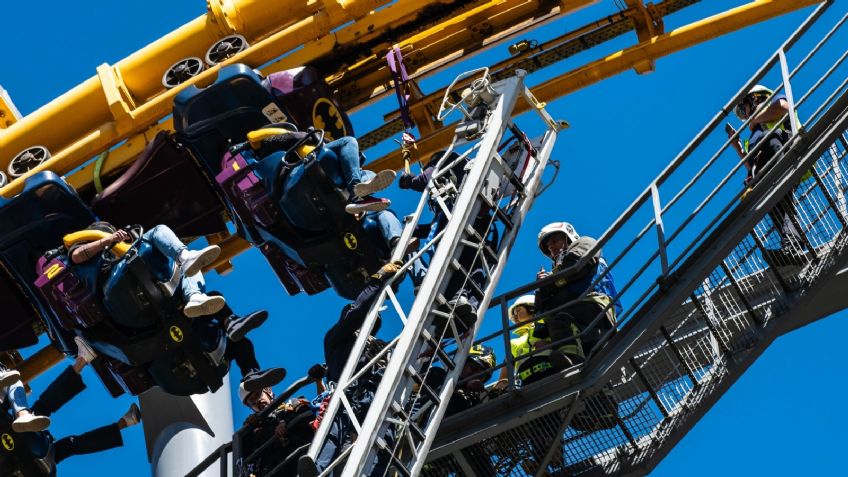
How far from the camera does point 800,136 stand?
1305 cm

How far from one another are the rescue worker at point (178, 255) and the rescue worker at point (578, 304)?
8.75ft

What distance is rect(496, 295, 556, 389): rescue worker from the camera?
13.6 meters

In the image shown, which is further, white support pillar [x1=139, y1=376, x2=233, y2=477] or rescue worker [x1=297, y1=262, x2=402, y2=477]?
white support pillar [x1=139, y1=376, x2=233, y2=477]

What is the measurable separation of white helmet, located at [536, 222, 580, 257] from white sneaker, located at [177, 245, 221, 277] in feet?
8.33

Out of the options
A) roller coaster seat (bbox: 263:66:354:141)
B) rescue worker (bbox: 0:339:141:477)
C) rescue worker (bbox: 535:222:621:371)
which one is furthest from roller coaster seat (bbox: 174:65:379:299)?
rescue worker (bbox: 535:222:621:371)

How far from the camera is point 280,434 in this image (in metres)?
14.3

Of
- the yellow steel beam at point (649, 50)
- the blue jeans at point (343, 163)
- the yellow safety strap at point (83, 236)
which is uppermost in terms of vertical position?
the yellow safety strap at point (83, 236)

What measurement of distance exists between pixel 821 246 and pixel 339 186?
13.9 feet

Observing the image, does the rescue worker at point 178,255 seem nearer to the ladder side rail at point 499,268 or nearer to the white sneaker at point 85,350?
the white sneaker at point 85,350

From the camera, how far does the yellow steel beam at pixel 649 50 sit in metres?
16.4

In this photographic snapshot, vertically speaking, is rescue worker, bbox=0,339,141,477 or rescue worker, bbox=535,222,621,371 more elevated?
rescue worker, bbox=0,339,141,477

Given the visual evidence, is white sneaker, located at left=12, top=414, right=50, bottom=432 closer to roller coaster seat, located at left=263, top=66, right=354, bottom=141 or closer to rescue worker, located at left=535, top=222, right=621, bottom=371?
roller coaster seat, located at left=263, top=66, right=354, bottom=141

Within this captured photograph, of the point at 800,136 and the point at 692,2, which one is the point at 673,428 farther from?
the point at 692,2

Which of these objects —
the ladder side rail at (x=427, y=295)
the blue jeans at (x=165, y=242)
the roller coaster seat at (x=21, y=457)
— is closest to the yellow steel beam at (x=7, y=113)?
the roller coaster seat at (x=21, y=457)
